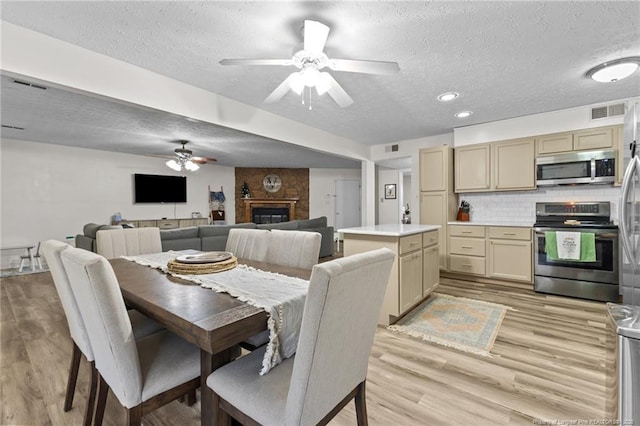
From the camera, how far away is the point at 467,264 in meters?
4.11

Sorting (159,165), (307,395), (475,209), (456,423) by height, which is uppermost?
(159,165)

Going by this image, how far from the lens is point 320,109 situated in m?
3.58

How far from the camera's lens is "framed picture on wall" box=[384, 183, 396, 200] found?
26.8 ft

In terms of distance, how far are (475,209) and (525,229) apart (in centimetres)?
93

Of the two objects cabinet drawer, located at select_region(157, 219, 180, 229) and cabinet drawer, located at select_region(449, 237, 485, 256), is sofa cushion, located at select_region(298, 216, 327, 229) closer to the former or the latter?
cabinet drawer, located at select_region(449, 237, 485, 256)

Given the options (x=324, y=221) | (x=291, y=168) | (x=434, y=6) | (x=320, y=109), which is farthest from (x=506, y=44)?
(x=291, y=168)

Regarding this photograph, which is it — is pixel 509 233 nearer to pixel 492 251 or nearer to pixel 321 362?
pixel 492 251

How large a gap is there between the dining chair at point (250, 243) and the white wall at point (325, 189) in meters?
6.29

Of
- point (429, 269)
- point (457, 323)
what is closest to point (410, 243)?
point (429, 269)

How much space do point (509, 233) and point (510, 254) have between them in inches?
11.1

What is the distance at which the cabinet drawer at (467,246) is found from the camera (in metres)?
4.00

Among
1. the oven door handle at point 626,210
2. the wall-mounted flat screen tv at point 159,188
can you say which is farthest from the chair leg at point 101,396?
the wall-mounted flat screen tv at point 159,188

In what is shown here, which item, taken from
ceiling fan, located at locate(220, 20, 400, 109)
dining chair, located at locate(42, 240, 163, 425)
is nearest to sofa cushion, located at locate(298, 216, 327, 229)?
ceiling fan, located at locate(220, 20, 400, 109)

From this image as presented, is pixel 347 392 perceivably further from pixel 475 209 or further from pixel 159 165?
pixel 159 165
